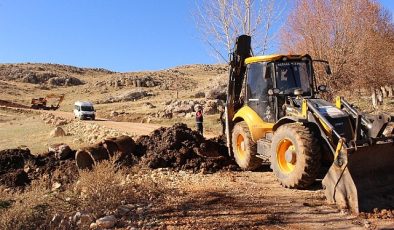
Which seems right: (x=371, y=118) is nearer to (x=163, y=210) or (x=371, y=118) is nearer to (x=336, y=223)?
(x=336, y=223)

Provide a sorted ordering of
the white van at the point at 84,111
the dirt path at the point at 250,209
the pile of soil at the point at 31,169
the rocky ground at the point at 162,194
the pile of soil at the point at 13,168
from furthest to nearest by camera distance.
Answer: the white van at the point at 84,111
the pile of soil at the point at 13,168
the pile of soil at the point at 31,169
the rocky ground at the point at 162,194
the dirt path at the point at 250,209

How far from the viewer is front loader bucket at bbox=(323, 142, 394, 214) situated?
714 cm

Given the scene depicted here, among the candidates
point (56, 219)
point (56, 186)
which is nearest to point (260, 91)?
point (56, 186)

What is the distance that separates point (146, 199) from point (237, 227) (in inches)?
83.1

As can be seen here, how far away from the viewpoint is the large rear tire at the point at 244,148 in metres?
10.5

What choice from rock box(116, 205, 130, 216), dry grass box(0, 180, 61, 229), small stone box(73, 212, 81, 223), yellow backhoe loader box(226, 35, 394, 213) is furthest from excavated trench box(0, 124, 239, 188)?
small stone box(73, 212, 81, 223)

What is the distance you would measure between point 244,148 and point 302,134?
104 inches

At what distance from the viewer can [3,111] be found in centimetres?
5622

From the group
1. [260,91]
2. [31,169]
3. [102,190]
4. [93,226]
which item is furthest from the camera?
[31,169]

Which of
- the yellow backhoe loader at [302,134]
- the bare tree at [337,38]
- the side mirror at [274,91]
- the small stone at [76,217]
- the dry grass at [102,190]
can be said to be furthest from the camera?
the bare tree at [337,38]

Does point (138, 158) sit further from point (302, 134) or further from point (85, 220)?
point (302, 134)

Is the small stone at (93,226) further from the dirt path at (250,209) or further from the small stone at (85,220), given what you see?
the dirt path at (250,209)

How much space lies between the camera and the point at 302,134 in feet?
27.1

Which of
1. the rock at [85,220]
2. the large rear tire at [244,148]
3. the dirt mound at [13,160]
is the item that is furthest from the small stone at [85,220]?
the dirt mound at [13,160]
